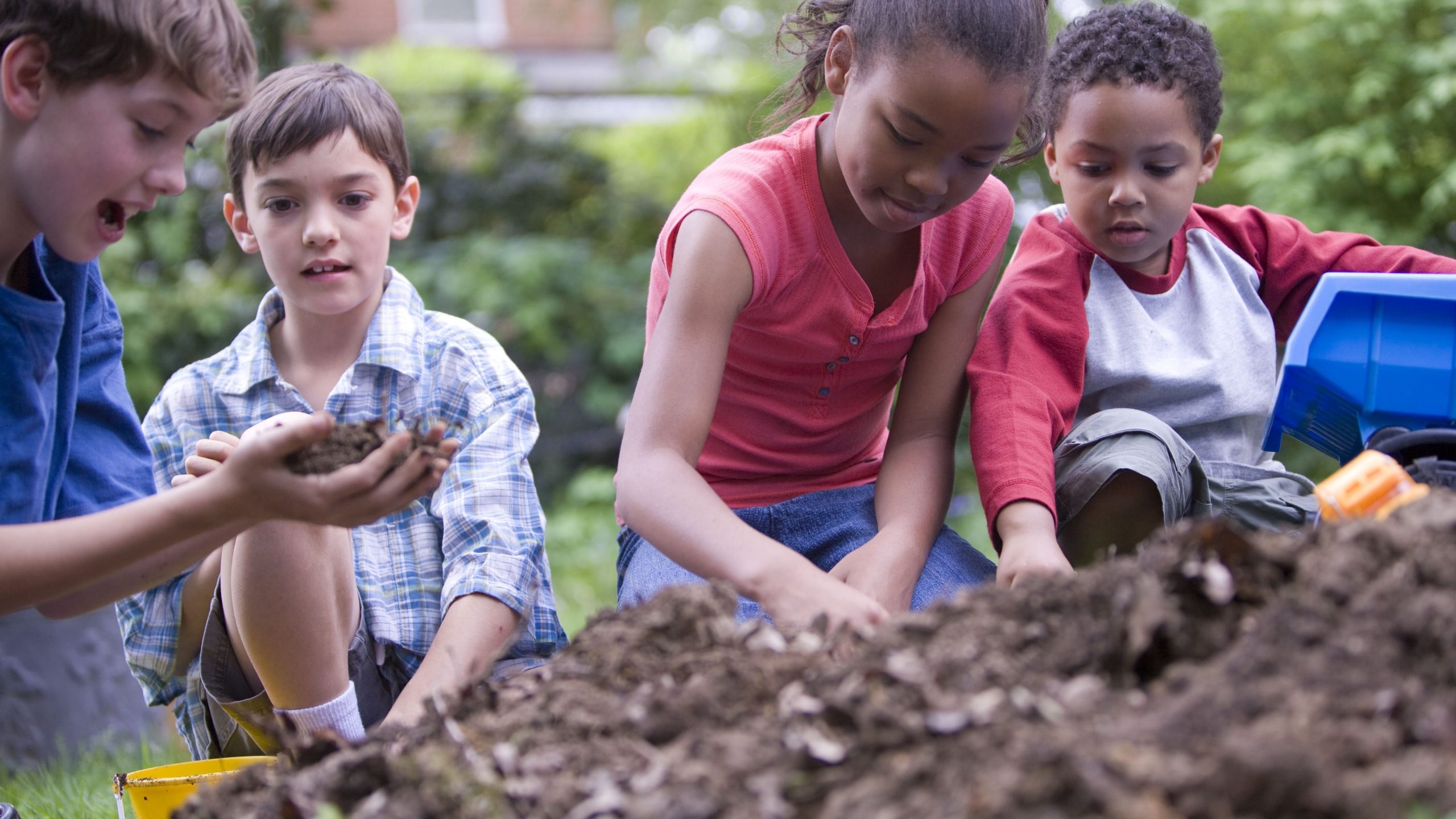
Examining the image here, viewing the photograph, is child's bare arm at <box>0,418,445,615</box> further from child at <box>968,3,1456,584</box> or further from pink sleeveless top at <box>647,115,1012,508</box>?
child at <box>968,3,1456,584</box>

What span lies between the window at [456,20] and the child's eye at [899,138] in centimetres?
1226

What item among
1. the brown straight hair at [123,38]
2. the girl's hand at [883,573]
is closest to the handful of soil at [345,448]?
the brown straight hair at [123,38]

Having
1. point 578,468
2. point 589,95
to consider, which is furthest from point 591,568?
point 589,95

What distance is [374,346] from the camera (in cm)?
232

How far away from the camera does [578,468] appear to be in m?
6.52

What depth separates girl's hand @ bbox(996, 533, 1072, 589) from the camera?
5.96 feet

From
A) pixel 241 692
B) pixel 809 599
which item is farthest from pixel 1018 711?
pixel 241 692

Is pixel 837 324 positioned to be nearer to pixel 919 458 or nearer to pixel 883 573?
pixel 919 458

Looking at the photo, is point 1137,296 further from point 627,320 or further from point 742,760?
point 627,320

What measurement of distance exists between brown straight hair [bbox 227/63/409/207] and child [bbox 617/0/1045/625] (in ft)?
2.38

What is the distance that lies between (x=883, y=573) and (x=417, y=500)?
37.6 inches

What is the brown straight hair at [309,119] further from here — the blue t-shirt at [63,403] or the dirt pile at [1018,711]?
the dirt pile at [1018,711]

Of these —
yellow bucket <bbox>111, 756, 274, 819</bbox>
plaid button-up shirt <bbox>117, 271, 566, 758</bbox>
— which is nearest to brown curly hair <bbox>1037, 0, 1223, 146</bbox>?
plaid button-up shirt <bbox>117, 271, 566, 758</bbox>

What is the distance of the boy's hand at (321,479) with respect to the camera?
1408mm
